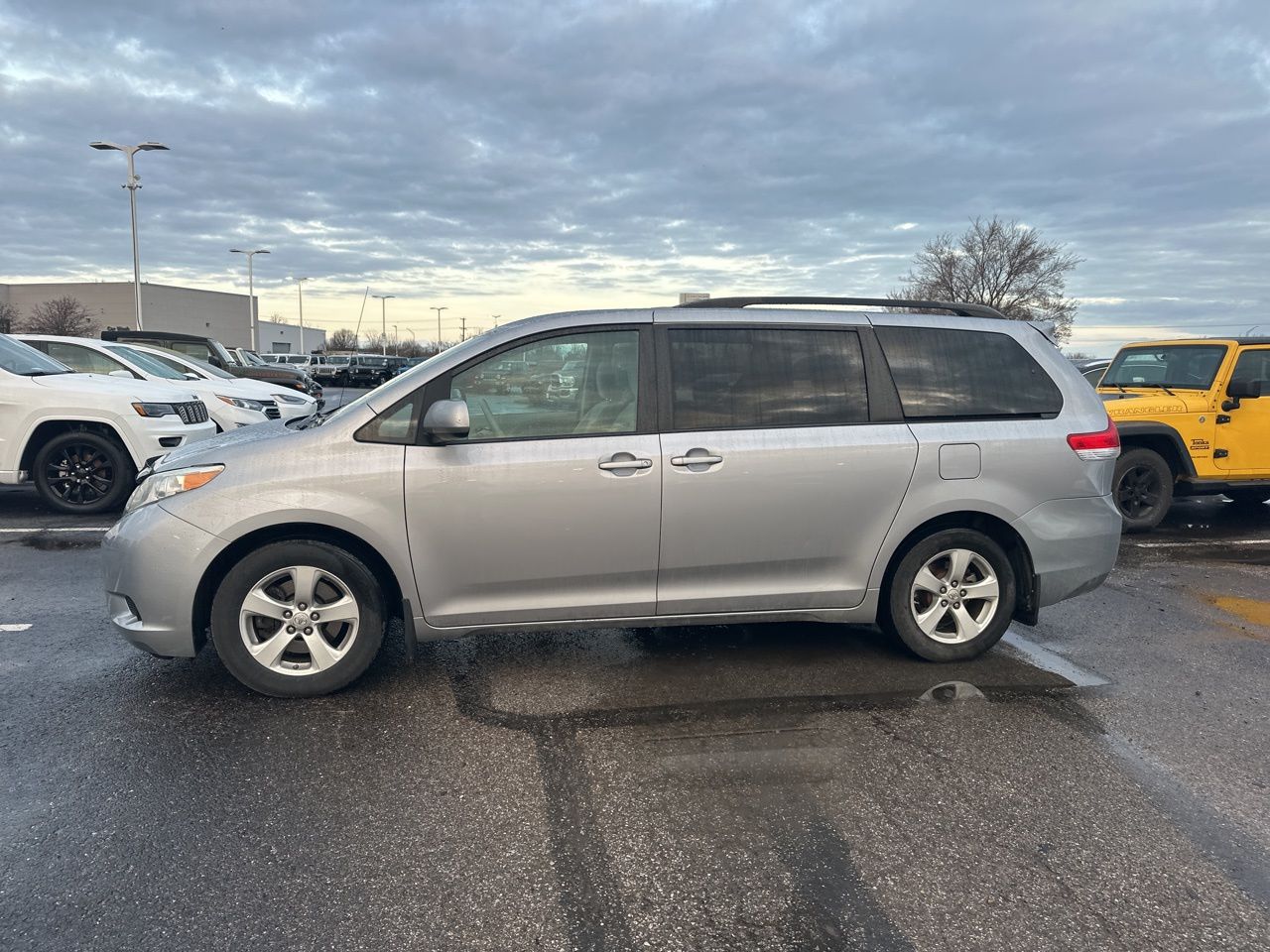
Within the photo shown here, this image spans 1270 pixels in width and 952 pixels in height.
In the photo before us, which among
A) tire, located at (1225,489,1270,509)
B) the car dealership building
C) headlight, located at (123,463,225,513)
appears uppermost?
the car dealership building

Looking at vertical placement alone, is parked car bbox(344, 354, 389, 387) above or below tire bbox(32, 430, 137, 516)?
above

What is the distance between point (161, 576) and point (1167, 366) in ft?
30.5

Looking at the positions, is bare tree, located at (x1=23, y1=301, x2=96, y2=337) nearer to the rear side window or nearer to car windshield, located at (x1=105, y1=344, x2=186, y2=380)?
car windshield, located at (x1=105, y1=344, x2=186, y2=380)

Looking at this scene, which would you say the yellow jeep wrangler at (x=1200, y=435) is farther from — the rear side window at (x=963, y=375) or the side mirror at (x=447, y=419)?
the side mirror at (x=447, y=419)

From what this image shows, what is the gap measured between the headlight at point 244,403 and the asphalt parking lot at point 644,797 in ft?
21.9

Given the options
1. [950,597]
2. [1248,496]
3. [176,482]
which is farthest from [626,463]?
[1248,496]

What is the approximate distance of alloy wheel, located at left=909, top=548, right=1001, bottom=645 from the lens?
435 cm

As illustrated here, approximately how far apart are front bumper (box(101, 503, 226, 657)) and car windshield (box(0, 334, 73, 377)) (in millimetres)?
5801

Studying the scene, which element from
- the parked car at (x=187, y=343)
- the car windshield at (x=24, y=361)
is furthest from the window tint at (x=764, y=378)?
the parked car at (x=187, y=343)

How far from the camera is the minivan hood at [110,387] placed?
818 centimetres

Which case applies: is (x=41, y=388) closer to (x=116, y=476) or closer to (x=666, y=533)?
(x=116, y=476)

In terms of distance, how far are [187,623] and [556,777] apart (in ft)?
6.01

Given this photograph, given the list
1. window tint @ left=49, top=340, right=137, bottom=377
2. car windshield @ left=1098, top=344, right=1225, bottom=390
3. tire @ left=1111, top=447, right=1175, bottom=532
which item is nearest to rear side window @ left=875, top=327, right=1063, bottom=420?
tire @ left=1111, top=447, right=1175, bottom=532

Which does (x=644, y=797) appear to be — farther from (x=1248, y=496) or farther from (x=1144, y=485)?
(x=1248, y=496)
